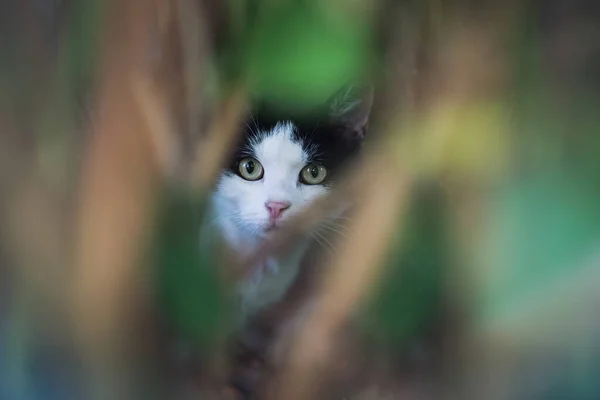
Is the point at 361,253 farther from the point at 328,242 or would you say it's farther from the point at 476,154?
the point at 476,154

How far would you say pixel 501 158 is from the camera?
782 mm

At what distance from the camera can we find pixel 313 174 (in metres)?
0.78

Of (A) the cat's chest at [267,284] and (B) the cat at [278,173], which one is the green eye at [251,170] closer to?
(B) the cat at [278,173]

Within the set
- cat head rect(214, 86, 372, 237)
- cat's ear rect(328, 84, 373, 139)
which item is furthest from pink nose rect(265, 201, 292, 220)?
cat's ear rect(328, 84, 373, 139)

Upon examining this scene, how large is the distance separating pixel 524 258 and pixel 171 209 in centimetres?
42

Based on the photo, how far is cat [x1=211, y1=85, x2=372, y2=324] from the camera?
77 centimetres

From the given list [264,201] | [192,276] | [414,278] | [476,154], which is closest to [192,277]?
[192,276]

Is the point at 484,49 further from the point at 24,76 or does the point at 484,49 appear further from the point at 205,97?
the point at 24,76

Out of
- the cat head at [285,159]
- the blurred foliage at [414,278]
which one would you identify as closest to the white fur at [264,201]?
the cat head at [285,159]

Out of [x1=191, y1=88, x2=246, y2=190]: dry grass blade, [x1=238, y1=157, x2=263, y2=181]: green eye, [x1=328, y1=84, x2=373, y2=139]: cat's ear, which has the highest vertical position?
[x1=328, y1=84, x2=373, y2=139]: cat's ear

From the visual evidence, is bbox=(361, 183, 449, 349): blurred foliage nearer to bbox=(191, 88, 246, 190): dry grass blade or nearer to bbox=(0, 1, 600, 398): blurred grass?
bbox=(0, 1, 600, 398): blurred grass

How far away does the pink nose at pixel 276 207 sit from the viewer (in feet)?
2.50

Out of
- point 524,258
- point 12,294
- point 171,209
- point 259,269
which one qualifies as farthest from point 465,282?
point 12,294

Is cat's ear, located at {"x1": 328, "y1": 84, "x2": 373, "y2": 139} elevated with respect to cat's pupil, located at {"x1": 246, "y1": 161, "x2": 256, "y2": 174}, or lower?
elevated
